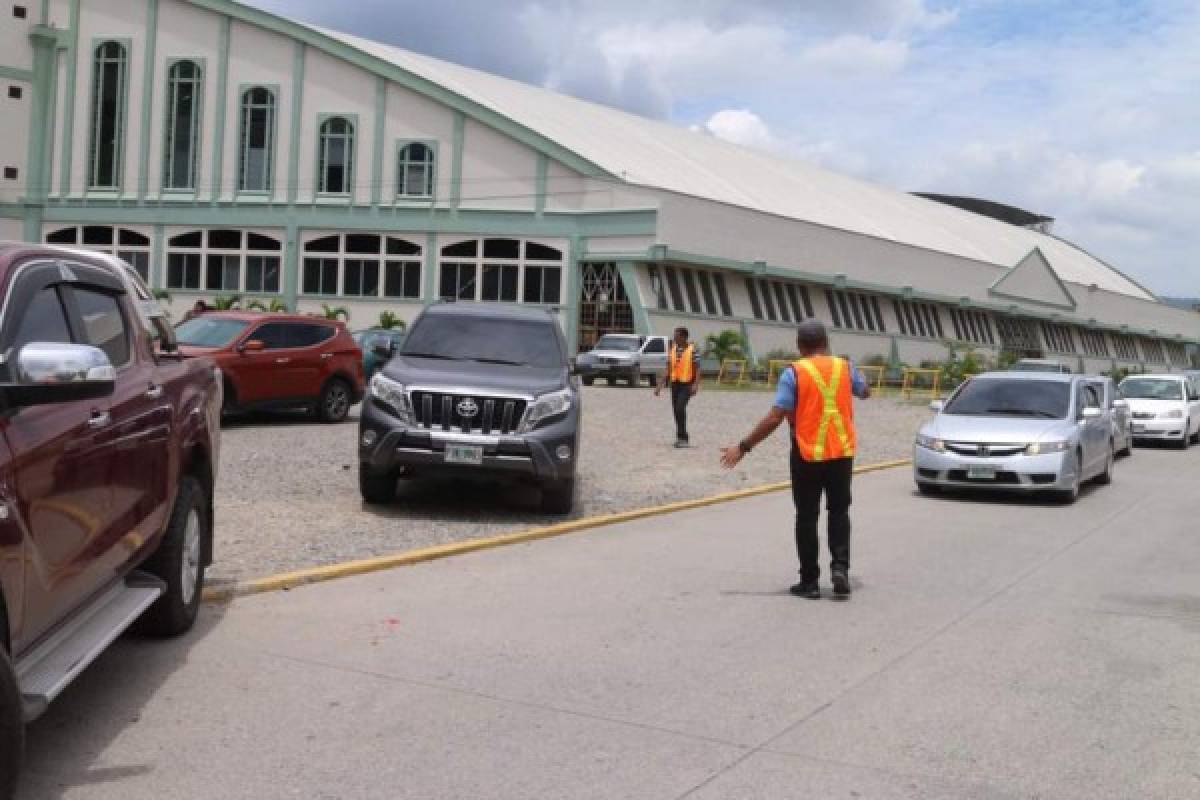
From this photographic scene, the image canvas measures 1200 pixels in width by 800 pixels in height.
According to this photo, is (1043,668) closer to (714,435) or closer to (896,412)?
(714,435)

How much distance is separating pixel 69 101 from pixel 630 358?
29.7 m

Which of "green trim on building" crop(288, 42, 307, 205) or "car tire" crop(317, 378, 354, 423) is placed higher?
"green trim on building" crop(288, 42, 307, 205)

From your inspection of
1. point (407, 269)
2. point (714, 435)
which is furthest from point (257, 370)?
point (407, 269)

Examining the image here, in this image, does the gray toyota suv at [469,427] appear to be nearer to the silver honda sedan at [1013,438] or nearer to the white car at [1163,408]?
the silver honda sedan at [1013,438]

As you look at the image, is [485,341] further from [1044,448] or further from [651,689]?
[651,689]

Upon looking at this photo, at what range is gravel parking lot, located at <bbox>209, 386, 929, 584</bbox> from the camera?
33.5ft

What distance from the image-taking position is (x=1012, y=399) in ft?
54.1

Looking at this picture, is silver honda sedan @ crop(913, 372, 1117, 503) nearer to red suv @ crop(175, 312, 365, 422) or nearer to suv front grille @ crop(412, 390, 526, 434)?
suv front grille @ crop(412, 390, 526, 434)

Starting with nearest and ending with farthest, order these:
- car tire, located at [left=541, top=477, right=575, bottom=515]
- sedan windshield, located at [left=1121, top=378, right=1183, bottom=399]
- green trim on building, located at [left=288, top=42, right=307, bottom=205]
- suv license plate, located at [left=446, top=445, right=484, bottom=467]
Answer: suv license plate, located at [left=446, top=445, right=484, bottom=467], car tire, located at [left=541, top=477, right=575, bottom=515], sedan windshield, located at [left=1121, top=378, right=1183, bottom=399], green trim on building, located at [left=288, top=42, right=307, bottom=205]

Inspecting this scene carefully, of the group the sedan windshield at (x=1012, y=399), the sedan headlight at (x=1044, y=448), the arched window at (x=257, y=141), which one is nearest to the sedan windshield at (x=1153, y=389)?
the sedan windshield at (x=1012, y=399)

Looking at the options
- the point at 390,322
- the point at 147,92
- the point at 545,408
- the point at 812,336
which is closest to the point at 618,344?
the point at 390,322

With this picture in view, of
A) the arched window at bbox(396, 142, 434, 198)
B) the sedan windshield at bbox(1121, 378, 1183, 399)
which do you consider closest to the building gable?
the arched window at bbox(396, 142, 434, 198)

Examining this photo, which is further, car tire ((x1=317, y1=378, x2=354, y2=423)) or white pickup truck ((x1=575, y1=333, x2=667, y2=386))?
white pickup truck ((x1=575, y1=333, x2=667, y2=386))

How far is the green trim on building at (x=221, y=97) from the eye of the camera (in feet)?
171
